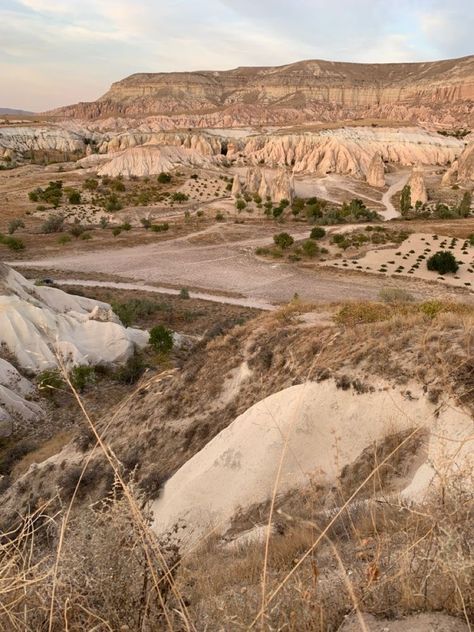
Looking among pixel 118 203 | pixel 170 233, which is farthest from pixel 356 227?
pixel 118 203

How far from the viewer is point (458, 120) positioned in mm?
102062

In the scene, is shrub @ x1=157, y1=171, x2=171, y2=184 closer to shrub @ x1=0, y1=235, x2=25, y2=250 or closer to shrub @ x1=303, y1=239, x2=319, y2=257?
shrub @ x1=0, y1=235, x2=25, y2=250

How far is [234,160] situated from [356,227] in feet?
132

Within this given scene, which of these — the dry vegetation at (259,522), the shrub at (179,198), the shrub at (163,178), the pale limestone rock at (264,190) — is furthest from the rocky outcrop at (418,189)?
the dry vegetation at (259,522)

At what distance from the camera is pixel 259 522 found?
17.7ft

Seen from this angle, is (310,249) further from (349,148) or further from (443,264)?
(349,148)

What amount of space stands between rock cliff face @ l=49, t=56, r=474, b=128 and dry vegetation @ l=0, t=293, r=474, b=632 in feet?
370

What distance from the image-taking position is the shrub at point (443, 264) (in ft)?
91.1

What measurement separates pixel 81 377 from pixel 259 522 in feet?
33.4

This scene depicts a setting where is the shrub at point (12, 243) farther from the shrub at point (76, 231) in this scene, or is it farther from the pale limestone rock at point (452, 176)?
the pale limestone rock at point (452, 176)

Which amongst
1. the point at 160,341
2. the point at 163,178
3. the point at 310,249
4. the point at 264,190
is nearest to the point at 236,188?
the point at 264,190

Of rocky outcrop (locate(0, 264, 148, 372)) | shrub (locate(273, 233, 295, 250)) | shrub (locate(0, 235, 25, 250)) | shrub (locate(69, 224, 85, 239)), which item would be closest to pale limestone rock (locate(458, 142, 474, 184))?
shrub (locate(273, 233, 295, 250))

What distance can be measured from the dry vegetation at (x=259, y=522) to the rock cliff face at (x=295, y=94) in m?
113

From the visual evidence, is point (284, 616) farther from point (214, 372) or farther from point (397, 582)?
point (214, 372)
